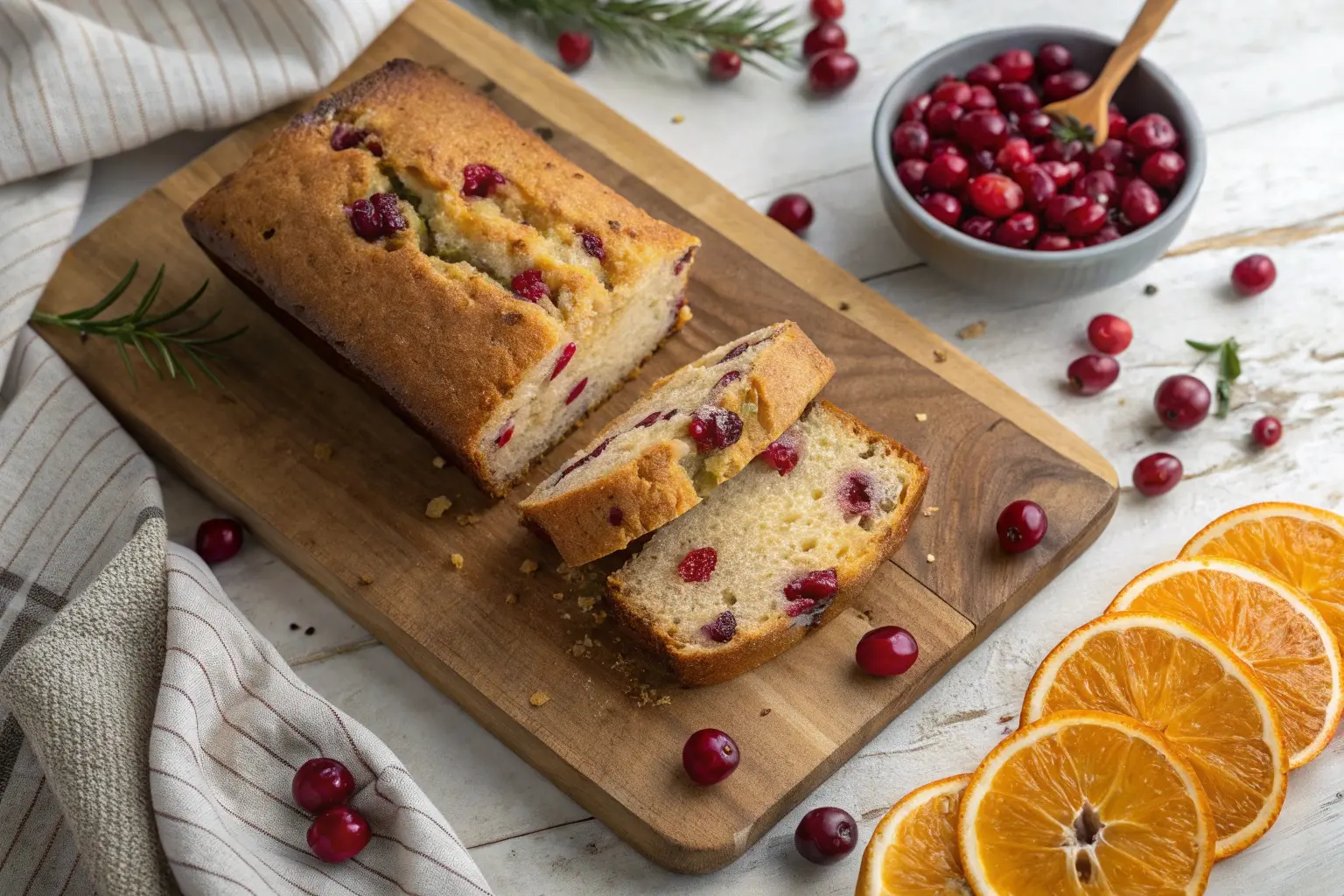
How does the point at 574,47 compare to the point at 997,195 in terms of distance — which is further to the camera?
the point at 574,47

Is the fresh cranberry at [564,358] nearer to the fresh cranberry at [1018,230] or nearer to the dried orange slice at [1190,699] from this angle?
the fresh cranberry at [1018,230]

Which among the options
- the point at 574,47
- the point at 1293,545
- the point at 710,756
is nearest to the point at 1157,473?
the point at 1293,545

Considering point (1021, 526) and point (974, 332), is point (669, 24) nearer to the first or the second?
point (974, 332)

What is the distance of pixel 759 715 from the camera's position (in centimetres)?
381

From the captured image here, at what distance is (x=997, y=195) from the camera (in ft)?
14.3

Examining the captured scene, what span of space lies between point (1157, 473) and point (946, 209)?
3.50ft

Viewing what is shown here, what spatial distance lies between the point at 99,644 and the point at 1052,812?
2.57 metres

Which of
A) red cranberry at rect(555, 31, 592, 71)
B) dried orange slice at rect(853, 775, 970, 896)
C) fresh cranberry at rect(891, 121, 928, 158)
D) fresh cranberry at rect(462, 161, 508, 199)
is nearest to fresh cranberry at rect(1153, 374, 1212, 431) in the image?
fresh cranberry at rect(891, 121, 928, 158)

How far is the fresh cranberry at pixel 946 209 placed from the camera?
445 centimetres

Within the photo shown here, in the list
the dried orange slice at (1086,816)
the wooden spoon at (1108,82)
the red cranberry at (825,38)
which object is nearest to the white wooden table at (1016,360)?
the red cranberry at (825,38)

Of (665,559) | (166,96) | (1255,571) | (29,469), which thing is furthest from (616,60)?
(1255,571)

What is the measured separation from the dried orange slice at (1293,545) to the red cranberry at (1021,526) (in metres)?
0.47

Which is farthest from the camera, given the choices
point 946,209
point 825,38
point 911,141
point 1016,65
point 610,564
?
point 825,38

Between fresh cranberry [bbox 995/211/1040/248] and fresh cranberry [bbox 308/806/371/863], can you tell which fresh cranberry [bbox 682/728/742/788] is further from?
fresh cranberry [bbox 995/211/1040/248]
